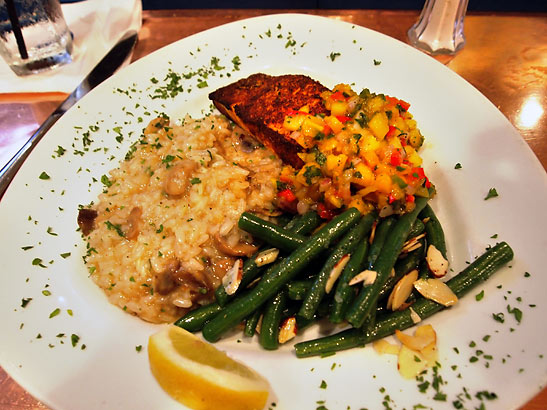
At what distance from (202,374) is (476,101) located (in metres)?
2.85

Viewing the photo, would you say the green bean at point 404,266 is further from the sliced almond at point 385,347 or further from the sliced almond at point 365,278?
the sliced almond at point 385,347

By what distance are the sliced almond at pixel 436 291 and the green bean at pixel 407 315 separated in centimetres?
3

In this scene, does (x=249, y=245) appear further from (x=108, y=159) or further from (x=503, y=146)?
(x=503, y=146)

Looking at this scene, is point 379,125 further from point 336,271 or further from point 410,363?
point 410,363

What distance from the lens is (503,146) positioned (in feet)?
9.73

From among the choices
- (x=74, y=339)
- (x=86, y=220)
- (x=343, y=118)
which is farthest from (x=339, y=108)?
(x=74, y=339)

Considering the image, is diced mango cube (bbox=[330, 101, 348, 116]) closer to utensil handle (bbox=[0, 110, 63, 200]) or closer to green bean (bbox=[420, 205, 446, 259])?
green bean (bbox=[420, 205, 446, 259])

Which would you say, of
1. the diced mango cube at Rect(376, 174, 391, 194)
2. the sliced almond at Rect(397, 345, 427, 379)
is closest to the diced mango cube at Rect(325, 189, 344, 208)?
the diced mango cube at Rect(376, 174, 391, 194)

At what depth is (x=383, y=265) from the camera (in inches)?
98.7

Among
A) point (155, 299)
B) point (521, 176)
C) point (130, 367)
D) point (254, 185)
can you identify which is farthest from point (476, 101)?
point (130, 367)

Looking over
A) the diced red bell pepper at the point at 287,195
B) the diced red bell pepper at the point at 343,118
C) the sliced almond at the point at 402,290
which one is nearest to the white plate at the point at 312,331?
the sliced almond at the point at 402,290

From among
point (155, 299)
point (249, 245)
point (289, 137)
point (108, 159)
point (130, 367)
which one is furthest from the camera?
point (108, 159)

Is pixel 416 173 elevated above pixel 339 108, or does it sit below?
below

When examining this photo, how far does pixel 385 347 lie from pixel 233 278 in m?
1.00
